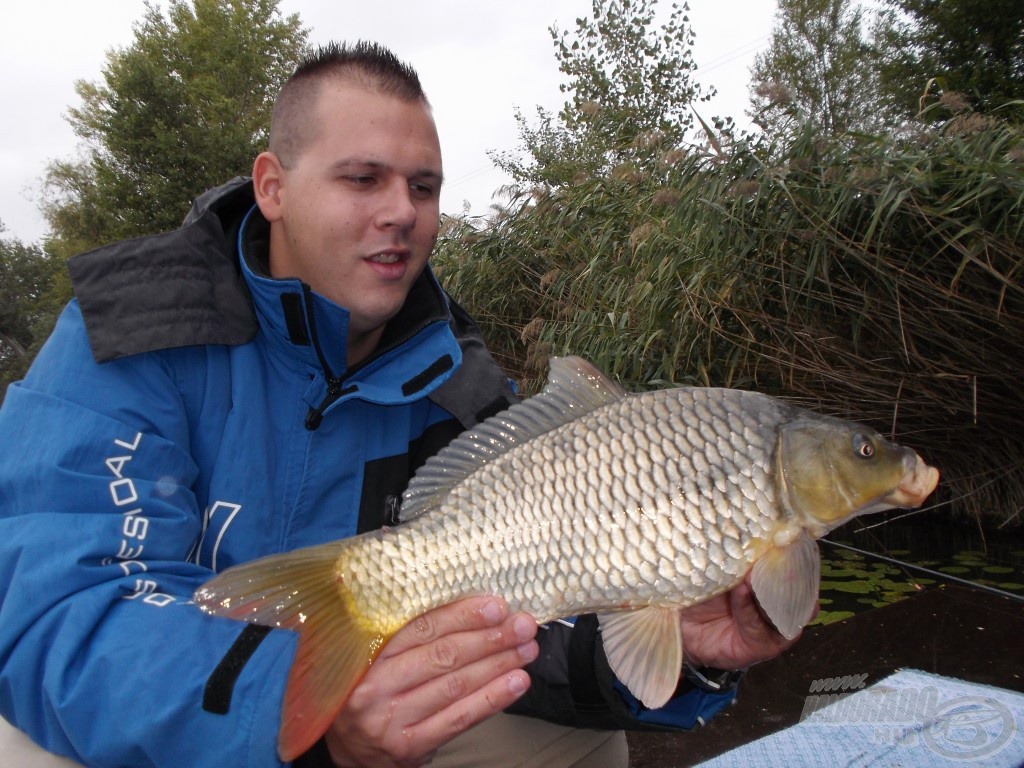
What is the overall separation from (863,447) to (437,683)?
611 millimetres

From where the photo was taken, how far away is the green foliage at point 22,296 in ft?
71.6

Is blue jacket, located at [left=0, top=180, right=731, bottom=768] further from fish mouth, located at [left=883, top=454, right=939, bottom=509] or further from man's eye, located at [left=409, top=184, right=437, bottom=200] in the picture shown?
fish mouth, located at [left=883, top=454, right=939, bottom=509]

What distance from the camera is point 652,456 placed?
3.28 feet

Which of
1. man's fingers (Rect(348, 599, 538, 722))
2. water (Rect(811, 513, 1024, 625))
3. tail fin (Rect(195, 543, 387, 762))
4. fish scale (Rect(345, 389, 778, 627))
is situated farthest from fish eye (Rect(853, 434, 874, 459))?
water (Rect(811, 513, 1024, 625))

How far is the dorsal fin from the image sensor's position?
3.48 feet

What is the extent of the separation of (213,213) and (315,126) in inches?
10.0

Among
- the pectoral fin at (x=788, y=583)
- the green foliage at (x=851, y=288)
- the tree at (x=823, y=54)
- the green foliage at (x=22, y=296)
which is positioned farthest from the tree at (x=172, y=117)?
the pectoral fin at (x=788, y=583)

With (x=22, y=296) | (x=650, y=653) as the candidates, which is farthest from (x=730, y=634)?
(x=22, y=296)

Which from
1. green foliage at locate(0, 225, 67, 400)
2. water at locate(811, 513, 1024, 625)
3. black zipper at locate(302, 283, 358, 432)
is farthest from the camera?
green foliage at locate(0, 225, 67, 400)

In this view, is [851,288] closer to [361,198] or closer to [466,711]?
[361,198]

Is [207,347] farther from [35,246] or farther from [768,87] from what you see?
[35,246]

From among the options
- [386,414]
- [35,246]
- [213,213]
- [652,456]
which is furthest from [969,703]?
[35,246]

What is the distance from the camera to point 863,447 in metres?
1.02

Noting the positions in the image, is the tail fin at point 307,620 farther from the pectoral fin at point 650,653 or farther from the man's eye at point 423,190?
the man's eye at point 423,190
